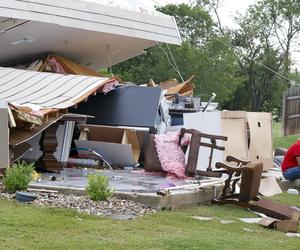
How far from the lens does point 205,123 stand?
12930 mm

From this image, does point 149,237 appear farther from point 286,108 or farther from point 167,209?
point 286,108

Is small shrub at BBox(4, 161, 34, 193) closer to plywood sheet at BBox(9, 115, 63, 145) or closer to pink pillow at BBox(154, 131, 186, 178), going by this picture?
plywood sheet at BBox(9, 115, 63, 145)

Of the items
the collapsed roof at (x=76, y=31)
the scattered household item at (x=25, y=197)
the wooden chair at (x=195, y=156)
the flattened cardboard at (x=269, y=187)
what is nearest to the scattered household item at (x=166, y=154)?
the wooden chair at (x=195, y=156)

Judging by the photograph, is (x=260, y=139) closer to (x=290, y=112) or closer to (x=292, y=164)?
(x=292, y=164)

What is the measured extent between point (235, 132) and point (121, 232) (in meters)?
7.50

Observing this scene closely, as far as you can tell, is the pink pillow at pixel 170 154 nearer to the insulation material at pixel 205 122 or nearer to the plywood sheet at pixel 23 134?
the insulation material at pixel 205 122

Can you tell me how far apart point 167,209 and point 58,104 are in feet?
14.7

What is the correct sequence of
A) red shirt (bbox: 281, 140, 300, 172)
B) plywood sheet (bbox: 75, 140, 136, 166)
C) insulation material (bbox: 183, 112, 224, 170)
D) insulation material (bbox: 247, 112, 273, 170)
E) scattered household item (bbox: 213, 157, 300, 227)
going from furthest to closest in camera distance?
insulation material (bbox: 247, 112, 273, 170), plywood sheet (bbox: 75, 140, 136, 166), insulation material (bbox: 183, 112, 224, 170), red shirt (bbox: 281, 140, 300, 172), scattered household item (bbox: 213, 157, 300, 227)

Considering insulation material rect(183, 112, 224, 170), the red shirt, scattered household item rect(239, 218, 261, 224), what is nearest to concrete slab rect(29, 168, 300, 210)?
scattered household item rect(239, 218, 261, 224)

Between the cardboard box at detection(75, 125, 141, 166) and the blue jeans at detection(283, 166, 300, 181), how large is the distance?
124 inches

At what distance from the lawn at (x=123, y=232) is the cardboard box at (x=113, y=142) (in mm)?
4778

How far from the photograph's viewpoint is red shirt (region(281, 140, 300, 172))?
12500 mm

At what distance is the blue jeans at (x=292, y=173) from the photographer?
41.4 feet

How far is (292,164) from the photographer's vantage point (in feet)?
42.0
